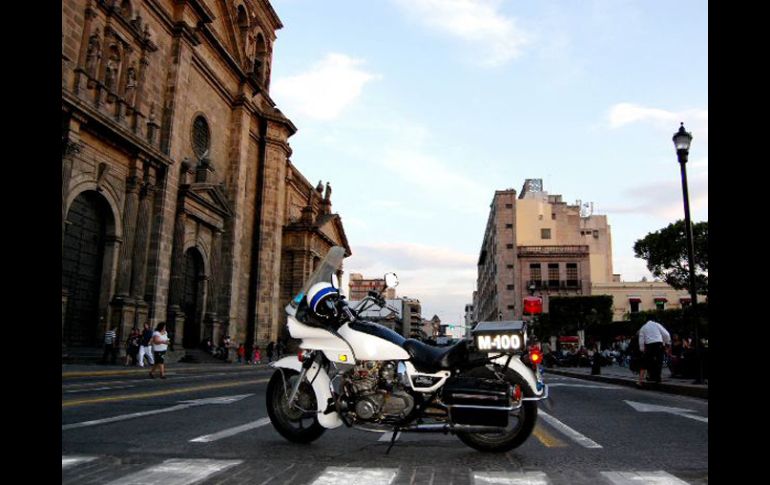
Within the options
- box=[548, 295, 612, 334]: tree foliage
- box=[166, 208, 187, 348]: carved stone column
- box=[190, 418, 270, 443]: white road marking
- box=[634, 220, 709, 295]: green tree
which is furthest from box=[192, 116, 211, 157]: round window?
box=[548, 295, 612, 334]: tree foliage

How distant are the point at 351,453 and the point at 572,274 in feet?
227

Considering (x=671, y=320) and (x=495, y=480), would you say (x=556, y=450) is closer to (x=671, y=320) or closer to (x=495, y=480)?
(x=495, y=480)

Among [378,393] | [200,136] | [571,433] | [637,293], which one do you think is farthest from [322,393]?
[637,293]

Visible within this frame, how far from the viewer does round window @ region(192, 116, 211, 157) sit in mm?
31245

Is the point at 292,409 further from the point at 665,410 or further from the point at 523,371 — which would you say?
the point at 665,410

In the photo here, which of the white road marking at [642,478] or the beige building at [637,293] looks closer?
the white road marking at [642,478]

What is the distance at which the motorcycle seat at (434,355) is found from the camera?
4.62 m

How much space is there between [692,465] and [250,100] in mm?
36217

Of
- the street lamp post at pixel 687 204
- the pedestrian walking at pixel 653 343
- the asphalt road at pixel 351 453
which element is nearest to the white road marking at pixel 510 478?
the asphalt road at pixel 351 453

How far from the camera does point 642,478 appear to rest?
364 centimetres

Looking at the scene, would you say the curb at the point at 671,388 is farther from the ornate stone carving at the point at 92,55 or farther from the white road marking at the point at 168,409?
the ornate stone carving at the point at 92,55

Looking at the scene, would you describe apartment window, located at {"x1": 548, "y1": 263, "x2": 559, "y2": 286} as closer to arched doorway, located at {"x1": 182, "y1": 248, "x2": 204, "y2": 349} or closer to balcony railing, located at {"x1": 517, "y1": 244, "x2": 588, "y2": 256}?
balcony railing, located at {"x1": 517, "y1": 244, "x2": 588, "y2": 256}

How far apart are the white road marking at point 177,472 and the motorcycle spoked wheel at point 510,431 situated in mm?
1919
